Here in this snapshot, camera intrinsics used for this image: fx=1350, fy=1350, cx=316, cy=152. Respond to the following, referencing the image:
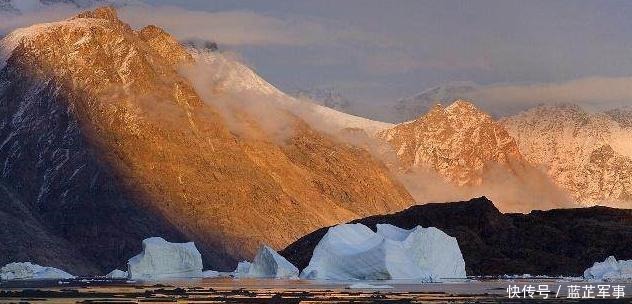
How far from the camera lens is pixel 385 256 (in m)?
152

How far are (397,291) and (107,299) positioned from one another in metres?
26.3

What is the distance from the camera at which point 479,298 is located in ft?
356

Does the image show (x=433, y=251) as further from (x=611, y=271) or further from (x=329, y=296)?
(x=329, y=296)

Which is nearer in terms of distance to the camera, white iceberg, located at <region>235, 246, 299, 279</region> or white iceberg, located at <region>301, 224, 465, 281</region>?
white iceberg, located at <region>301, 224, 465, 281</region>

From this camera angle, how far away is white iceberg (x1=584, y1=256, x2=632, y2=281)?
594 ft

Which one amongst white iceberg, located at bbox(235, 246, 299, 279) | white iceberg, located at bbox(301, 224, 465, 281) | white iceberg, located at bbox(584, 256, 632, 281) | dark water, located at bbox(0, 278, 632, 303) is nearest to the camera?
dark water, located at bbox(0, 278, 632, 303)

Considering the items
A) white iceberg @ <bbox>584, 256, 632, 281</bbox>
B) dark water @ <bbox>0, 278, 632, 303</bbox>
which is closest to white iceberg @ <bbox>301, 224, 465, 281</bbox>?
dark water @ <bbox>0, 278, 632, 303</bbox>

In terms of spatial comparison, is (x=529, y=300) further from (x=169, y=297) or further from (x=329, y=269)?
(x=329, y=269)

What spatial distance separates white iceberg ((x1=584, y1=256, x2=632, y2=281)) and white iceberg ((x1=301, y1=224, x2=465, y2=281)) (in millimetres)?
22761

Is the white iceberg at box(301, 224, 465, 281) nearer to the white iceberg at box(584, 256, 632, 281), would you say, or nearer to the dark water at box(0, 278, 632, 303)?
the dark water at box(0, 278, 632, 303)

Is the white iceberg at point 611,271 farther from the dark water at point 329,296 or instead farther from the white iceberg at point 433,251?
the dark water at point 329,296

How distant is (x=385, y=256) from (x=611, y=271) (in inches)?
1861

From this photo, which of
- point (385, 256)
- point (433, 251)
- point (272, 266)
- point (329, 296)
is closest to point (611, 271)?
point (433, 251)

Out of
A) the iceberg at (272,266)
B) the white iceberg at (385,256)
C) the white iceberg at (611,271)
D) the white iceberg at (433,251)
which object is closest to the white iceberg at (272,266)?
the iceberg at (272,266)
